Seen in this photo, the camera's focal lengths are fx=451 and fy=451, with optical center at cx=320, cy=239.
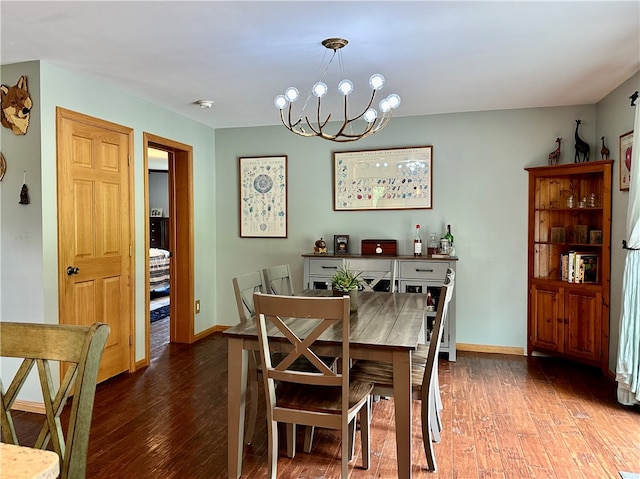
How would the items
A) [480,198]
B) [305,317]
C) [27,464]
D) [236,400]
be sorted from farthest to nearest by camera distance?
[480,198] → [236,400] → [305,317] → [27,464]

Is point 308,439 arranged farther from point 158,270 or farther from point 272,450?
point 158,270

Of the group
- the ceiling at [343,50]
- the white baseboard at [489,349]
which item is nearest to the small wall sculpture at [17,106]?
the ceiling at [343,50]

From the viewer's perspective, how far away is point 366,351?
212 cm

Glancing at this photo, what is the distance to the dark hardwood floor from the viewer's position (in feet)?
7.86

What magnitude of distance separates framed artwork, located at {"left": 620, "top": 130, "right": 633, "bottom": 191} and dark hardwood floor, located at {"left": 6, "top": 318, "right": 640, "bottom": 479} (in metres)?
1.60

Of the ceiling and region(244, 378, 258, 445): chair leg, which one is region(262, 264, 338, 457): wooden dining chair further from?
the ceiling

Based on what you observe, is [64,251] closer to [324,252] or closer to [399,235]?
[324,252]

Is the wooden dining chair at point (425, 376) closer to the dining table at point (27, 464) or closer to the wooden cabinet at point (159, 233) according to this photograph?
the dining table at point (27, 464)

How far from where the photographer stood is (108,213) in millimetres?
3631

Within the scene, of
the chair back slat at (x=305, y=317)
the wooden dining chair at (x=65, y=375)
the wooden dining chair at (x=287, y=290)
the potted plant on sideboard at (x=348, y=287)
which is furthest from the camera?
the potted plant on sideboard at (x=348, y=287)

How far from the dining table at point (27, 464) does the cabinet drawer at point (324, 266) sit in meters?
3.67

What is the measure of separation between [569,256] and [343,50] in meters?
2.78

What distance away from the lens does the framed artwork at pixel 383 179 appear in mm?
4621

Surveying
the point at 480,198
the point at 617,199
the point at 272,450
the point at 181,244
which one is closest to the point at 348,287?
the point at 272,450
